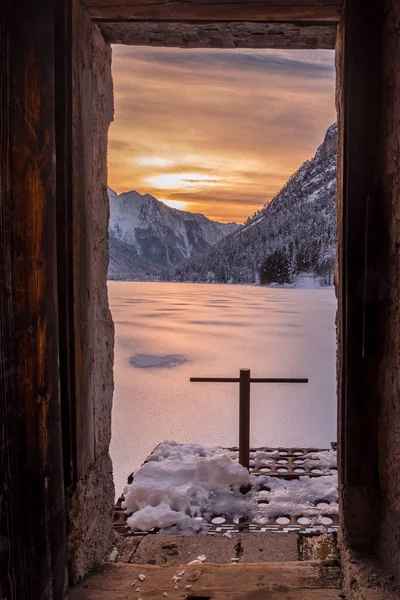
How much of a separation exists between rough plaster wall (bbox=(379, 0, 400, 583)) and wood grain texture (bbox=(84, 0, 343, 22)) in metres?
0.23

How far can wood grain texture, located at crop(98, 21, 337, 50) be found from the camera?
1705 millimetres

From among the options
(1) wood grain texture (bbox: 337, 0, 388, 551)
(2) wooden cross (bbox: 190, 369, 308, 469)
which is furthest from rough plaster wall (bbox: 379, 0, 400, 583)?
(2) wooden cross (bbox: 190, 369, 308, 469)

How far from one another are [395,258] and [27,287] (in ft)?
3.70

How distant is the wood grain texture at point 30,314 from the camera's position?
3.90 feet

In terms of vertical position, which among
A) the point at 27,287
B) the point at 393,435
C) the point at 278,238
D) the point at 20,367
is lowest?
the point at 393,435

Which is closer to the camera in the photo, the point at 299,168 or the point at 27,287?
the point at 27,287

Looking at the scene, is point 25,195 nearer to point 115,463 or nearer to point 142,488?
point 142,488

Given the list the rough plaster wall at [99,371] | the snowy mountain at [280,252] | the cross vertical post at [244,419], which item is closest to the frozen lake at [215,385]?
the cross vertical post at [244,419]

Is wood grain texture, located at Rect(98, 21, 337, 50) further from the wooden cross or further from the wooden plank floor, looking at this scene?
the wooden cross

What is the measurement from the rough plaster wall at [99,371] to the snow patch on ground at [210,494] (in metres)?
0.85

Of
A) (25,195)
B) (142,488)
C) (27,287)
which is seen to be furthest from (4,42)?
(142,488)

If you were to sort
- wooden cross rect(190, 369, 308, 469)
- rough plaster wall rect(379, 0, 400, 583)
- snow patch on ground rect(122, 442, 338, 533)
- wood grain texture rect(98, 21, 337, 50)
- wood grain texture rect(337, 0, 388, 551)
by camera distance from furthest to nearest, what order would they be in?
wooden cross rect(190, 369, 308, 469), snow patch on ground rect(122, 442, 338, 533), wood grain texture rect(98, 21, 337, 50), wood grain texture rect(337, 0, 388, 551), rough plaster wall rect(379, 0, 400, 583)

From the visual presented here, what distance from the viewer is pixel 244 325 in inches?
942

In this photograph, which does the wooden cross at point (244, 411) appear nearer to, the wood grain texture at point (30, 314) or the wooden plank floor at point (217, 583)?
the wooden plank floor at point (217, 583)
